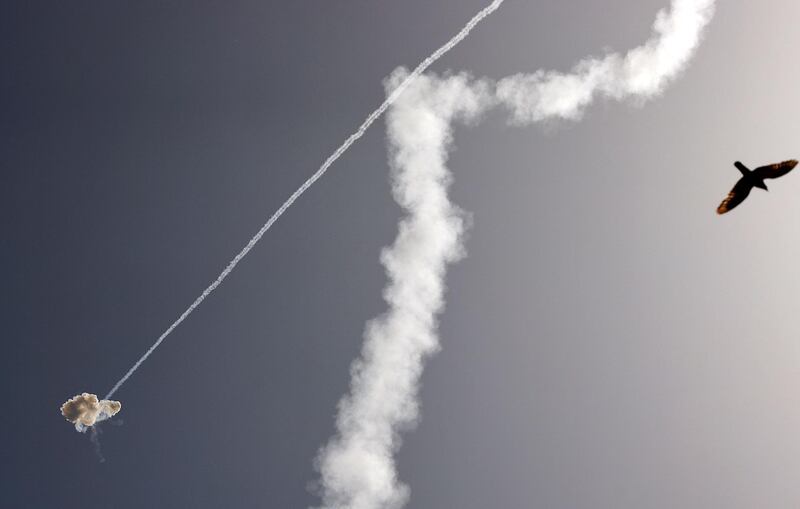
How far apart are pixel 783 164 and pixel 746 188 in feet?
7.68

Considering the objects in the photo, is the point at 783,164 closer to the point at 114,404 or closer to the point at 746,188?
the point at 746,188

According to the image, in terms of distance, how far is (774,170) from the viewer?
3834cm

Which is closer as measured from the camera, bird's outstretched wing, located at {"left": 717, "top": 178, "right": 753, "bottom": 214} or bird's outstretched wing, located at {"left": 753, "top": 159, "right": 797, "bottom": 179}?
bird's outstretched wing, located at {"left": 753, "top": 159, "right": 797, "bottom": 179}

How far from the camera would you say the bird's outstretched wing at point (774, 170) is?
37.2 meters

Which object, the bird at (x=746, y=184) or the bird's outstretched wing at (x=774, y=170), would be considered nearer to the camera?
the bird's outstretched wing at (x=774, y=170)

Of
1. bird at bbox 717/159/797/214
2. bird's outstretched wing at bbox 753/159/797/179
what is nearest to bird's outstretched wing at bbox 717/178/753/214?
bird at bbox 717/159/797/214

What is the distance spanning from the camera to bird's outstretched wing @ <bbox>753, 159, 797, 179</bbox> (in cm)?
3725

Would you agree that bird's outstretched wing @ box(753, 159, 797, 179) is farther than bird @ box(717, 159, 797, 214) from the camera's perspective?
No

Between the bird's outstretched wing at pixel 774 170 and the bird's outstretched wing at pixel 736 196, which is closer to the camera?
the bird's outstretched wing at pixel 774 170

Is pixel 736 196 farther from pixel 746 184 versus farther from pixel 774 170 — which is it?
pixel 774 170

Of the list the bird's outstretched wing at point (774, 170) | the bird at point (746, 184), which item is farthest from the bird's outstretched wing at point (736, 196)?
the bird's outstretched wing at point (774, 170)

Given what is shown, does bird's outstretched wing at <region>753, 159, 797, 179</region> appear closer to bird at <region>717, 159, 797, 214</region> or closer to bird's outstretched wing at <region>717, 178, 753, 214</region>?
bird at <region>717, 159, 797, 214</region>

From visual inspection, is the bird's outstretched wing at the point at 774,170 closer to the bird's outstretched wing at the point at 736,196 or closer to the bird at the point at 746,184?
the bird at the point at 746,184

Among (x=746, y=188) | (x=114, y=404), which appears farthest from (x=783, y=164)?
(x=114, y=404)
